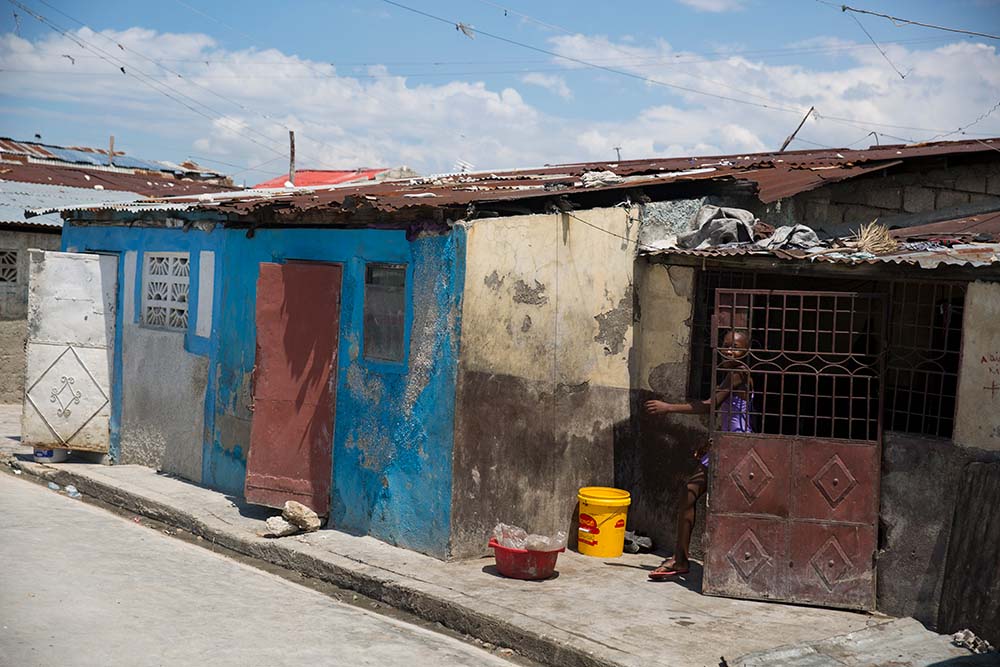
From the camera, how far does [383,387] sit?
8.64 metres

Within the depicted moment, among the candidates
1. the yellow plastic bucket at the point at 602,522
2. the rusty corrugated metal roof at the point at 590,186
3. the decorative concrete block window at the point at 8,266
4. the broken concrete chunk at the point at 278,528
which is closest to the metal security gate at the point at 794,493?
the yellow plastic bucket at the point at 602,522

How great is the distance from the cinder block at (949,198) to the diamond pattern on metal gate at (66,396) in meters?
9.20

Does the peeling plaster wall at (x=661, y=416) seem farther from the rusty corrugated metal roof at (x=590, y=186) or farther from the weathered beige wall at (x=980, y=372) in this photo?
the weathered beige wall at (x=980, y=372)

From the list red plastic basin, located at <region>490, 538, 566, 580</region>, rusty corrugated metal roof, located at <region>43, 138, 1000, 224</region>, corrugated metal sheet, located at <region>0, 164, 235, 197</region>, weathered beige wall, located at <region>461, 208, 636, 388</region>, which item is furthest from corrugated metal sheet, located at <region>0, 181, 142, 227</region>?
red plastic basin, located at <region>490, 538, 566, 580</region>

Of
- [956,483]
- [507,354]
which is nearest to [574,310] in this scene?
[507,354]

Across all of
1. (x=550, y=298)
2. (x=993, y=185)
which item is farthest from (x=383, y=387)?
(x=993, y=185)

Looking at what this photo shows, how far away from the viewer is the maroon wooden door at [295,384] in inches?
361

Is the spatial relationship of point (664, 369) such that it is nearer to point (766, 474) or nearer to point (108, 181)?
point (766, 474)

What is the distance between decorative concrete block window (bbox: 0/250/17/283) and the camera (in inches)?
638

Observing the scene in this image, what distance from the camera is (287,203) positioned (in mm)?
9852

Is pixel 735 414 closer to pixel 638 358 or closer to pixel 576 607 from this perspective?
pixel 638 358

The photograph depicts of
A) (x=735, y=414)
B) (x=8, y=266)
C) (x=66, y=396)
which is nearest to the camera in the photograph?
(x=735, y=414)

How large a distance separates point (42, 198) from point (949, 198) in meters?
14.5

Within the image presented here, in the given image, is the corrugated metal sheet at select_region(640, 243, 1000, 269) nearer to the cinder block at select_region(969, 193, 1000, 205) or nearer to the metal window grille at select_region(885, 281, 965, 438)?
the metal window grille at select_region(885, 281, 965, 438)
